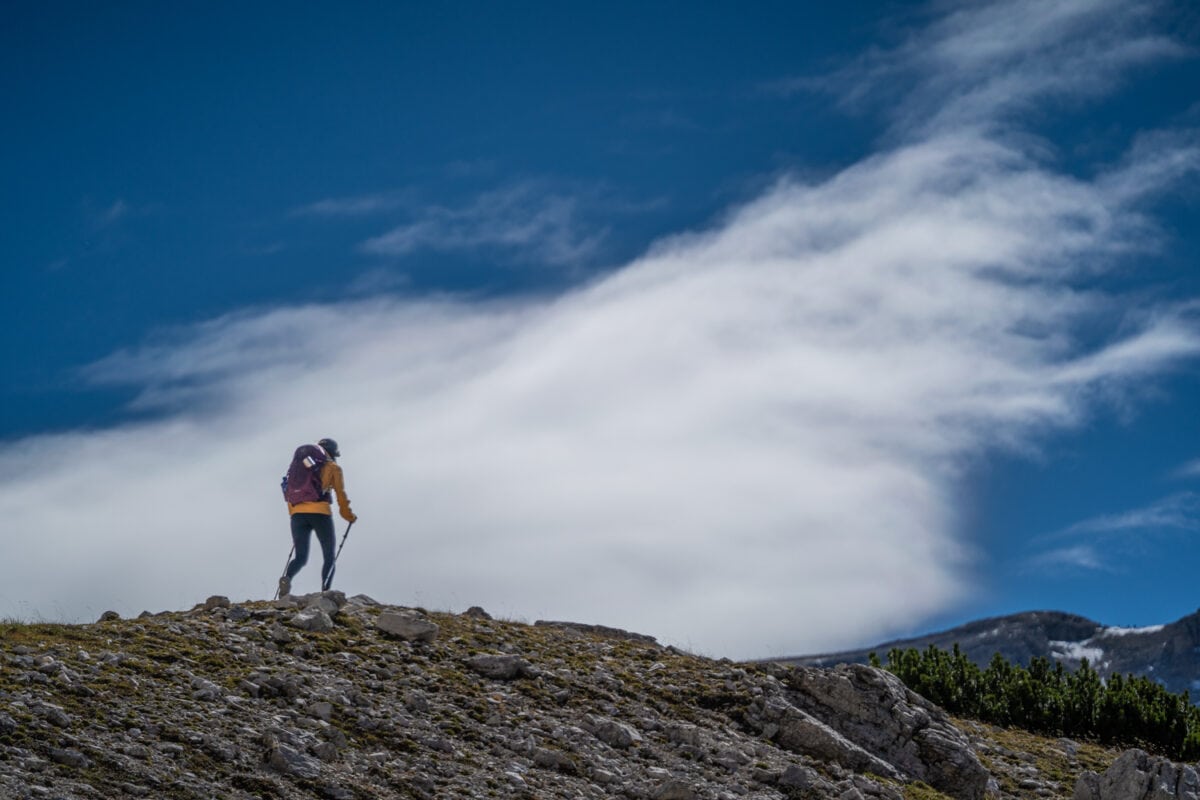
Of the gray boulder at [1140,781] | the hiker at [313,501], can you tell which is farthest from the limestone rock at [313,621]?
the gray boulder at [1140,781]

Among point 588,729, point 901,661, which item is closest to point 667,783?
point 588,729

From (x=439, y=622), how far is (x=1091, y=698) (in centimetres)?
1583

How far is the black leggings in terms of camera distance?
2408 centimetres

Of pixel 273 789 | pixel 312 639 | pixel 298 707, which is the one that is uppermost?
pixel 312 639

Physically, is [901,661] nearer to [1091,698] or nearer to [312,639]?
[1091,698]

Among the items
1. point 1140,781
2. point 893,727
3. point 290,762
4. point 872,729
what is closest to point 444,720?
point 290,762

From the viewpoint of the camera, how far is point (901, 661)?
30766 millimetres

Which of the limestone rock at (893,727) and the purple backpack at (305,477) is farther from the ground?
the purple backpack at (305,477)

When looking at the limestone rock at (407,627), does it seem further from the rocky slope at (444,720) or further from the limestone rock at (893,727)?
the limestone rock at (893,727)

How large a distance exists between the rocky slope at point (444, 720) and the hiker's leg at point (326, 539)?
102 inches

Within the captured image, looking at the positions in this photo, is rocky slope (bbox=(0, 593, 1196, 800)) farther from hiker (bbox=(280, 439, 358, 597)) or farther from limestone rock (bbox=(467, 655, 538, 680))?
hiker (bbox=(280, 439, 358, 597))

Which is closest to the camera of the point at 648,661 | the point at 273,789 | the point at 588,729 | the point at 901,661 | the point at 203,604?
the point at 273,789

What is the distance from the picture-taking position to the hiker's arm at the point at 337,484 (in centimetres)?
2442

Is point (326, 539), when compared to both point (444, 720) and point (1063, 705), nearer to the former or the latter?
point (444, 720)
